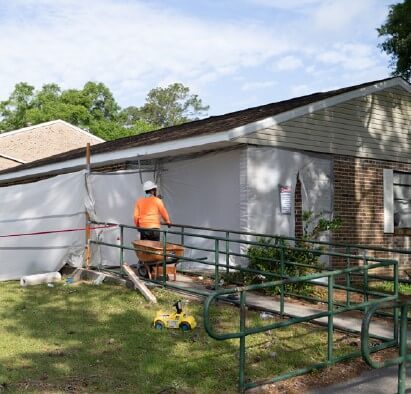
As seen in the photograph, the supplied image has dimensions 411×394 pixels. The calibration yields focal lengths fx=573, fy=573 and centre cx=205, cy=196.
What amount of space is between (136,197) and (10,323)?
16.1 feet

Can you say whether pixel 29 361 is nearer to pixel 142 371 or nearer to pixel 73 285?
pixel 142 371

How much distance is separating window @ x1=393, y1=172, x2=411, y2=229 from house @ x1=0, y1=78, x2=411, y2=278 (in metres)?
0.02

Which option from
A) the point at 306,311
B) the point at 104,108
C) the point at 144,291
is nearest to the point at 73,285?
the point at 144,291

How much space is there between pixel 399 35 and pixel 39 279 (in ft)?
53.6

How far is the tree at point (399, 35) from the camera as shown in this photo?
19.8 m

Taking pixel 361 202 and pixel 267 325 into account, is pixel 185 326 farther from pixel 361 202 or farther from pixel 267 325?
pixel 361 202

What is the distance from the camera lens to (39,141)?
3359 centimetres

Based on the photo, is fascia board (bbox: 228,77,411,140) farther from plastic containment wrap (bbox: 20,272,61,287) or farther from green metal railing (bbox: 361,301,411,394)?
green metal railing (bbox: 361,301,411,394)

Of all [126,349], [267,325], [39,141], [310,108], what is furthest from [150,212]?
[39,141]

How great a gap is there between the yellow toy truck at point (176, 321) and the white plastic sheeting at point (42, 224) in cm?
405

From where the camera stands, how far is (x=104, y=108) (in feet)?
167

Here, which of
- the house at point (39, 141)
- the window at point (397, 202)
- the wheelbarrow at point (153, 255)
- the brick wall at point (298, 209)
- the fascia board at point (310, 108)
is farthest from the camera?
the house at point (39, 141)

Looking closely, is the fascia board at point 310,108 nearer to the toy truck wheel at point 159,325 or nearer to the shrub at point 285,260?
the shrub at point 285,260

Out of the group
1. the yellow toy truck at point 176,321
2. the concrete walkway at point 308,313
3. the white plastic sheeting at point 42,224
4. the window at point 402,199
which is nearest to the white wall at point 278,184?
the concrete walkway at point 308,313
